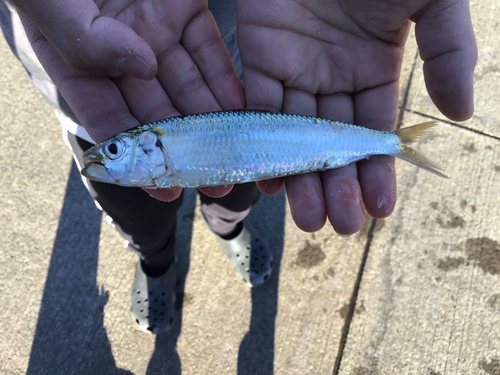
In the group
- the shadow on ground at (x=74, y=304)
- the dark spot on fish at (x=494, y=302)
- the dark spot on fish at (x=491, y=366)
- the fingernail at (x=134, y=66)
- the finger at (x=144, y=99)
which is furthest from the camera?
the dark spot on fish at (x=494, y=302)

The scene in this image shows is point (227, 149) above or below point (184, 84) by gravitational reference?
below

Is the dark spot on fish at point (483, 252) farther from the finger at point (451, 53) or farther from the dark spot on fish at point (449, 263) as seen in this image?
the finger at point (451, 53)

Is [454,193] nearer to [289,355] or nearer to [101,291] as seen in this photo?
[289,355]

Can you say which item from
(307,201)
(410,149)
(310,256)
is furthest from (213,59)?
(310,256)

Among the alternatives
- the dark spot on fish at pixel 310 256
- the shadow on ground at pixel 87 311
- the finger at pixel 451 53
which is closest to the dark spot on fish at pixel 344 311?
the dark spot on fish at pixel 310 256

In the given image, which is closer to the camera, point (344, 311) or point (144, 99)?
point (144, 99)

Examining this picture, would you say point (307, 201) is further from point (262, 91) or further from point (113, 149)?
point (113, 149)

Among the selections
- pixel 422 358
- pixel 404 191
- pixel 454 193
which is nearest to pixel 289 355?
pixel 422 358
